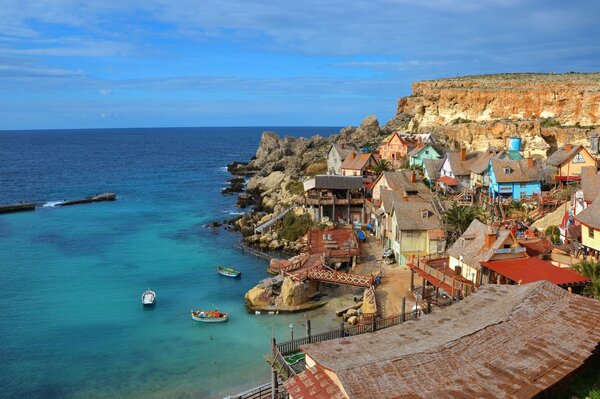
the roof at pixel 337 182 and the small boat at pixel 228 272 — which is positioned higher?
the roof at pixel 337 182

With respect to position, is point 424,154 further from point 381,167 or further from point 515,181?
point 515,181

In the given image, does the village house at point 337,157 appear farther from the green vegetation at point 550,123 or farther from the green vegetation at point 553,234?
the green vegetation at point 553,234

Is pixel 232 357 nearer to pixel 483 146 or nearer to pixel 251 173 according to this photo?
pixel 483 146

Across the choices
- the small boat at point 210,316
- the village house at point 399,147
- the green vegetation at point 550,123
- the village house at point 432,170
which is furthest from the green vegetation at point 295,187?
the green vegetation at point 550,123

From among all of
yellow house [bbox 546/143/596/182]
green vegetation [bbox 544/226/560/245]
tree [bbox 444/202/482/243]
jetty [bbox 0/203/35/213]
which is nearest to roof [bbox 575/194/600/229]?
green vegetation [bbox 544/226/560/245]

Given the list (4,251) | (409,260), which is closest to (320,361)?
(409,260)

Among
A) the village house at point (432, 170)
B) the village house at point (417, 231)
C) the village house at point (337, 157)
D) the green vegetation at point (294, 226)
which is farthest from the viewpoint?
the village house at point (337, 157)

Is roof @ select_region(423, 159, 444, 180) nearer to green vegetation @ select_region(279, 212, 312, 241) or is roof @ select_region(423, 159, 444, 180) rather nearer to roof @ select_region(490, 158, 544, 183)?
roof @ select_region(490, 158, 544, 183)
